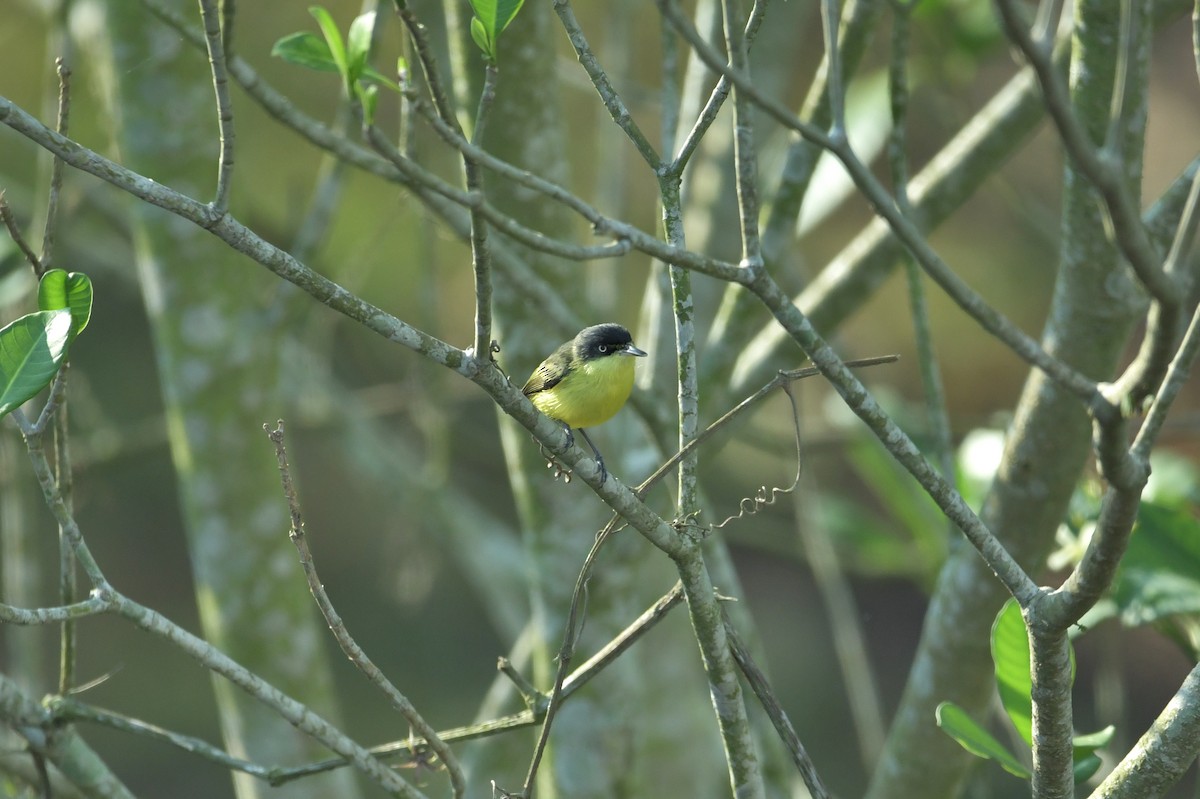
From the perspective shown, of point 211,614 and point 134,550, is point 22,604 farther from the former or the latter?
point 134,550

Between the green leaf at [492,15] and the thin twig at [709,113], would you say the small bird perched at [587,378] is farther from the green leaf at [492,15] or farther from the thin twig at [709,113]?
the green leaf at [492,15]

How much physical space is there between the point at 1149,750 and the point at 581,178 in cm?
742

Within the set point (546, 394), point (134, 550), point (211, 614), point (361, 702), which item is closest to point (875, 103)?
point (546, 394)

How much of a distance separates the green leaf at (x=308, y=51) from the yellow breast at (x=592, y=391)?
1672 millimetres

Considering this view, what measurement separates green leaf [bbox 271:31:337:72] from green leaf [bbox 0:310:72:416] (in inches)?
25.1

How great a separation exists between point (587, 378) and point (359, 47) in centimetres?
184

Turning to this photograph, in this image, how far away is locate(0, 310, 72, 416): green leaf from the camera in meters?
2.06

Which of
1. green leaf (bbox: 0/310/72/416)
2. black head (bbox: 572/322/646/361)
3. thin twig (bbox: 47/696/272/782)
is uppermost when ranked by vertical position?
black head (bbox: 572/322/646/361)

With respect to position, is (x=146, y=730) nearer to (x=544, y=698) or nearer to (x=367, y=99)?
(x=544, y=698)

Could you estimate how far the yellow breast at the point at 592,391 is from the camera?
11.7 ft

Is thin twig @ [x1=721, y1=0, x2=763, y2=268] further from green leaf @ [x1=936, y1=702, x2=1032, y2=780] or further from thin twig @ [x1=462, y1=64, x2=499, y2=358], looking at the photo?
green leaf @ [x1=936, y1=702, x2=1032, y2=780]

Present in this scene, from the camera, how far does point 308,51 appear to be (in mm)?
2029

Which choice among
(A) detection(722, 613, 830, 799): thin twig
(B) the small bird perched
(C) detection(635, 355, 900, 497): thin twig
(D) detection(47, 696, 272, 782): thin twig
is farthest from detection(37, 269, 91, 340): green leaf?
(B) the small bird perched

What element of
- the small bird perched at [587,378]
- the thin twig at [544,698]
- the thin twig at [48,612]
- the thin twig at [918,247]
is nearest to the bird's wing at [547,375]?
the small bird perched at [587,378]
